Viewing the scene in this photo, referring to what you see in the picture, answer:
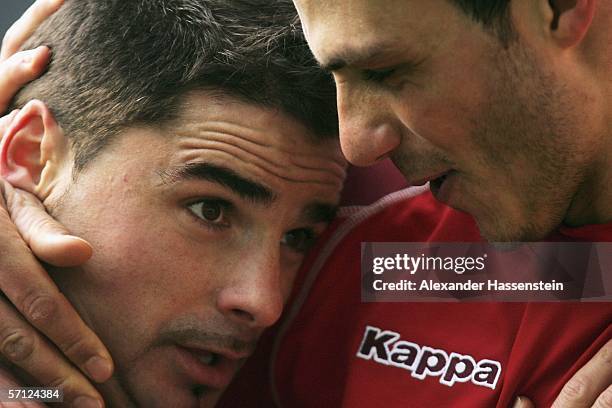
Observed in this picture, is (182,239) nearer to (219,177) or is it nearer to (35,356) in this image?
(219,177)

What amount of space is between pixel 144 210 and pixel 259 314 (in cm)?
19

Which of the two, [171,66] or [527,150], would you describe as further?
[171,66]

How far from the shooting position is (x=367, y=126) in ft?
3.48

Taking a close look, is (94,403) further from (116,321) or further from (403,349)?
(403,349)

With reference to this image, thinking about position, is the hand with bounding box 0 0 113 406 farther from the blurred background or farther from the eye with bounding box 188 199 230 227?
the blurred background

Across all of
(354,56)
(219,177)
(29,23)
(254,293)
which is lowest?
(254,293)

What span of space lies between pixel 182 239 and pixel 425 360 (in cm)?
Result: 34

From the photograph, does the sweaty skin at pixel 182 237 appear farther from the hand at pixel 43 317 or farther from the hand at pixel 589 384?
the hand at pixel 589 384

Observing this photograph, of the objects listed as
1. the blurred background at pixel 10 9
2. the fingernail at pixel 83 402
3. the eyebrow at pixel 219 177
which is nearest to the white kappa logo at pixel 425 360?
the eyebrow at pixel 219 177

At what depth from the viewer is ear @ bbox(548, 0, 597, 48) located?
96 centimetres

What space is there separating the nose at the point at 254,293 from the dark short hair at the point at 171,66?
19 centimetres

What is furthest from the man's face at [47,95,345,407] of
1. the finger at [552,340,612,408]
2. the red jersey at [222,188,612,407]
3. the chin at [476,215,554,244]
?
the finger at [552,340,612,408]

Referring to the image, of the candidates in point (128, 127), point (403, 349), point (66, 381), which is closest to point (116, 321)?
point (66, 381)

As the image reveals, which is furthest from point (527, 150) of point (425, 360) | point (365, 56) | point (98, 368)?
point (98, 368)
